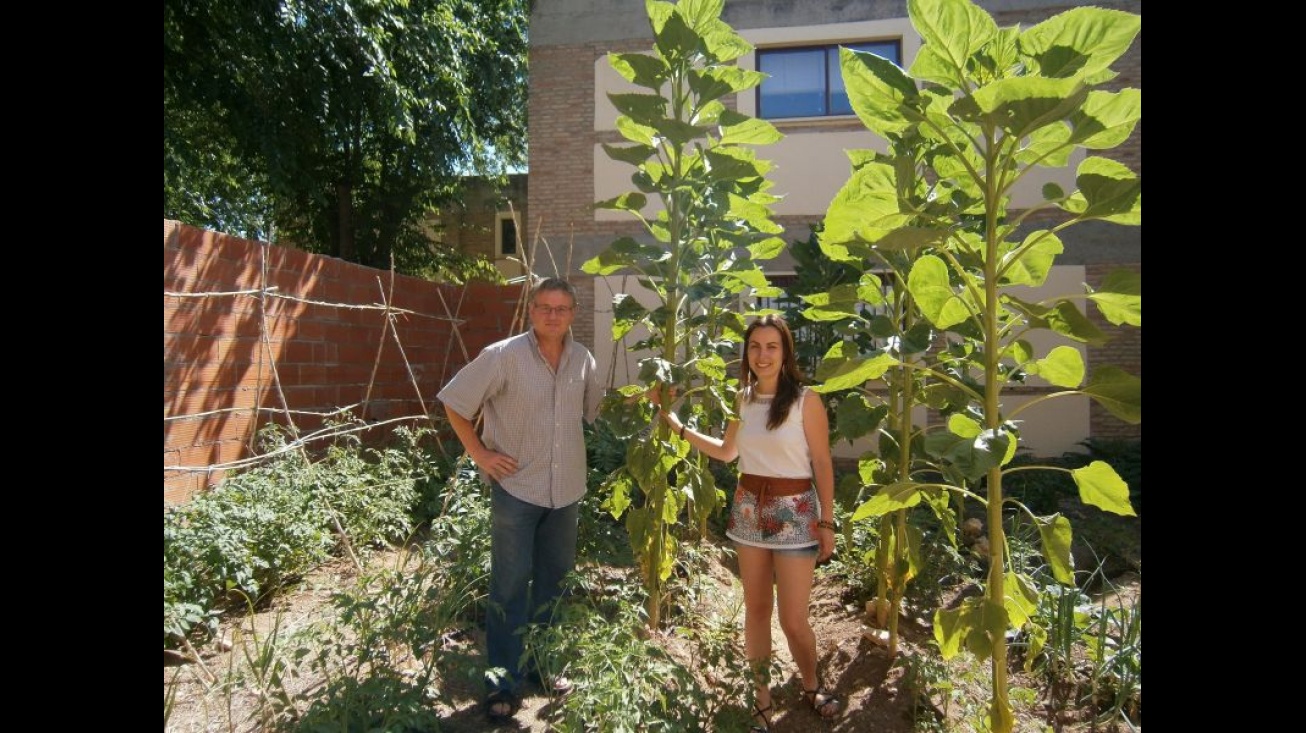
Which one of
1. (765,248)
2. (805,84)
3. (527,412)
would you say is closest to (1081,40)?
(765,248)

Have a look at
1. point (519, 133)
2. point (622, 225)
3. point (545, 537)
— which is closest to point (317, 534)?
point (545, 537)

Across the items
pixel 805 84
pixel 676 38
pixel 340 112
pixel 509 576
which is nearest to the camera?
pixel 509 576

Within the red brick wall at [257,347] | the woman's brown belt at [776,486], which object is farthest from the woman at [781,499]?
the red brick wall at [257,347]

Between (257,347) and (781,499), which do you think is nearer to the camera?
(781,499)

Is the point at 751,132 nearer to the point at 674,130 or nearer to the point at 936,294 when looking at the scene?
the point at 674,130

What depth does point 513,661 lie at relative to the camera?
9.65 feet

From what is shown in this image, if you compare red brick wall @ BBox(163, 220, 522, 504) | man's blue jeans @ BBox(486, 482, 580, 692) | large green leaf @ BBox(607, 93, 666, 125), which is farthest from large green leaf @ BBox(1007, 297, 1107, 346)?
red brick wall @ BBox(163, 220, 522, 504)

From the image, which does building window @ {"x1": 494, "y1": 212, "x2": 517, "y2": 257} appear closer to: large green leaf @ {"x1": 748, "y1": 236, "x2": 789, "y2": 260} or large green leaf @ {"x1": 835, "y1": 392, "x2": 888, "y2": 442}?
large green leaf @ {"x1": 748, "y1": 236, "x2": 789, "y2": 260}

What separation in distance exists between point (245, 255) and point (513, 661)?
386 centimetres

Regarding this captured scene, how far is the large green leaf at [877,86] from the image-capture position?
2.00 metres

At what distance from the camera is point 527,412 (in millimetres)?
2945

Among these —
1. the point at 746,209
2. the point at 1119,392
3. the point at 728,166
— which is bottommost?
the point at 1119,392

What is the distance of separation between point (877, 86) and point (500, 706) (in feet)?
8.02

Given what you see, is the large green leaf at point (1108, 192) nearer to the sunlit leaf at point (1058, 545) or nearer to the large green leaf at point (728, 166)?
the sunlit leaf at point (1058, 545)
